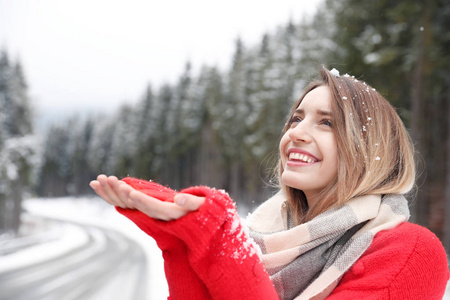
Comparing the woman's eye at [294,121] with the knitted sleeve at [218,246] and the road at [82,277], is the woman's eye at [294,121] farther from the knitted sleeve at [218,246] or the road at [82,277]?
the road at [82,277]

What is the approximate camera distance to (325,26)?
70.6ft

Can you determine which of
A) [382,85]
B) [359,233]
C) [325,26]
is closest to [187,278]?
[359,233]

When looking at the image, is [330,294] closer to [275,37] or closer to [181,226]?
[181,226]

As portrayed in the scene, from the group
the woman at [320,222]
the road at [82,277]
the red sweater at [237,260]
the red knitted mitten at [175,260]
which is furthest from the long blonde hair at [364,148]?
the road at [82,277]

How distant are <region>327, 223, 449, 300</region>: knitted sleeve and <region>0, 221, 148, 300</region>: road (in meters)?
8.80

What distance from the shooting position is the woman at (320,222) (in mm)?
1208

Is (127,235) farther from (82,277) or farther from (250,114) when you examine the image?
(250,114)

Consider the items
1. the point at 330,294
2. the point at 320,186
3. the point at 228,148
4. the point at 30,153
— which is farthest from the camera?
the point at 228,148

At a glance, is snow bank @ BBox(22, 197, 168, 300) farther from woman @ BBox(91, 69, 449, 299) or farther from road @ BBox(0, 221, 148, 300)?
woman @ BBox(91, 69, 449, 299)

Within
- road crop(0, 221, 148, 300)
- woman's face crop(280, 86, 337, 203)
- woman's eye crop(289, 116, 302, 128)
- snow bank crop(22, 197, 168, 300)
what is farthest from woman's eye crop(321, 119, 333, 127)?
road crop(0, 221, 148, 300)

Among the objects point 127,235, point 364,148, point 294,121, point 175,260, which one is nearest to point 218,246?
point 175,260

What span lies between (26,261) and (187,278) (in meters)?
16.8

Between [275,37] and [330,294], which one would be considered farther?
[275,37]

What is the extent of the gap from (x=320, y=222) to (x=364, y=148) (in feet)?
1.26
